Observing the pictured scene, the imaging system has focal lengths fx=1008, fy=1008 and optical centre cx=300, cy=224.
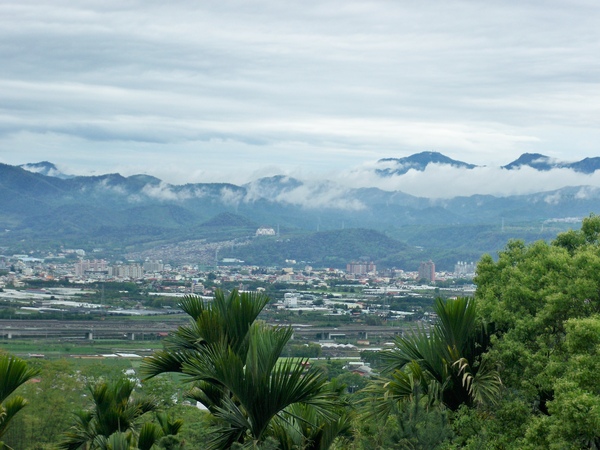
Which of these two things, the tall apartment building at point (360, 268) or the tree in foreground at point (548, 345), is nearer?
the tree in foreground at point (548, 345)

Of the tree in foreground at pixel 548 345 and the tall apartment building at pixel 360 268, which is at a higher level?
the tree in foreground at pixel 548 345

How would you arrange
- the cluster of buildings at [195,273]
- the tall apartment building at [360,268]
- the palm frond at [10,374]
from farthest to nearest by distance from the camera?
the tall apartment building at [360,268]
the cluster of buildings at [195,273]
the palm frond at [10,374]

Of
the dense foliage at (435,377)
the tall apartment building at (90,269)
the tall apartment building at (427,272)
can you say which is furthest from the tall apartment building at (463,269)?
the dense foliage at (435,377)

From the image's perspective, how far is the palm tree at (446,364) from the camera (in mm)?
11477

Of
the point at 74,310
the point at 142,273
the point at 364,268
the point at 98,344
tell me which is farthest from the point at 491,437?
the point at 364,268

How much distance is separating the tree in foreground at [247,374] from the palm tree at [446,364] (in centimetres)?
157

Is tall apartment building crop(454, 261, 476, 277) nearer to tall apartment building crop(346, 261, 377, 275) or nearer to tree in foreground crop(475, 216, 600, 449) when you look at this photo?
tall apartment building crop(346, 261, 377, 275)

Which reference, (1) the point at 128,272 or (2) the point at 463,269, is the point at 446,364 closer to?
(1) the point at 128,272

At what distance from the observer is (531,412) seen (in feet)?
39.7

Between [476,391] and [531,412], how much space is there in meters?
0.94

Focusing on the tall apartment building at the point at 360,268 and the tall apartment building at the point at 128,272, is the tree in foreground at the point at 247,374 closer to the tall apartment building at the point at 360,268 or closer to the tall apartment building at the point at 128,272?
the tall apartment building at the point at 128,272

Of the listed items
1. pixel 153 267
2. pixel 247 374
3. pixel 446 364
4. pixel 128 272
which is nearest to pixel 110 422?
pixel 247 374

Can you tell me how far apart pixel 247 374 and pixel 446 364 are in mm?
3396

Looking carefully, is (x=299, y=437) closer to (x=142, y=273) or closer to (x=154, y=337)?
(x=154, y=337)
